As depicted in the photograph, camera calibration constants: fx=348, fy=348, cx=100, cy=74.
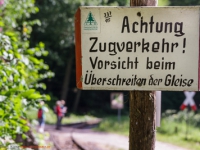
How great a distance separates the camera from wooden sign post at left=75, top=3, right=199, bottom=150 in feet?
7.95

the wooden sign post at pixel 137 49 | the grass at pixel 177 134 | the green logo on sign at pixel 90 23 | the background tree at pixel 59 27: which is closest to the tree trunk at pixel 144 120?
the wooden sign post at pixel 137 49

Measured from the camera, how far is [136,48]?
247cm

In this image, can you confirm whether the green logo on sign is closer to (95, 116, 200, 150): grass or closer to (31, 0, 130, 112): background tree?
(95, 116, 200, 150): grass

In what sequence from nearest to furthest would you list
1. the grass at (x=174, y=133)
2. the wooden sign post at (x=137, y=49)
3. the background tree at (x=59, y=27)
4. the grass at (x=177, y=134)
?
the wooden sign post at (x=137, y=49), the grass at (x=177, y=134), the grass at (x=174, y=133), the background tree at (x=59, y=27)

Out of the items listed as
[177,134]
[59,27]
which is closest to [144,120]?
[177,134]

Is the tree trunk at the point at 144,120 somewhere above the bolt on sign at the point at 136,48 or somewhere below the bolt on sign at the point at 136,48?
below

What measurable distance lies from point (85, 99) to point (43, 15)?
45.9ft

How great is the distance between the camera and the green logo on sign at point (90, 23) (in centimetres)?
246

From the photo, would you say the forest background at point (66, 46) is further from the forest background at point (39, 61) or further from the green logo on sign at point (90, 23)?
the green logo on sign at point (90, 23)

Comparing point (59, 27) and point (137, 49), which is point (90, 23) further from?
point (59, 27)

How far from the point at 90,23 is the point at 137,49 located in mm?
381

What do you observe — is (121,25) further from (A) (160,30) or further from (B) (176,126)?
(B) (176,126)

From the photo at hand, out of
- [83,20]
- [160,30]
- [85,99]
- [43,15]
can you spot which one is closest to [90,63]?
[83,20]

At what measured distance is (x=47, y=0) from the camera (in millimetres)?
25172
